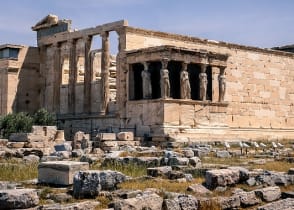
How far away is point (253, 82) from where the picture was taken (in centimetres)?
2858

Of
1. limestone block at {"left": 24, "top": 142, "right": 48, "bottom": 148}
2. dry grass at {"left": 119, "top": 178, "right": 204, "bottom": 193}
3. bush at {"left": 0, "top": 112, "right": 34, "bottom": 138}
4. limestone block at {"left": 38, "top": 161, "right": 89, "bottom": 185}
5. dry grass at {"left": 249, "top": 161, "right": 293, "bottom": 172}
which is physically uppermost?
bush at {"left": 0, "top": 112, "right": 34, "bottom": 138}

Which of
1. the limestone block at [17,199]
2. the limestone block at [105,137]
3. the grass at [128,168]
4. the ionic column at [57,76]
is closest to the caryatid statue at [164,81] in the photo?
the limestone block at [105,137]

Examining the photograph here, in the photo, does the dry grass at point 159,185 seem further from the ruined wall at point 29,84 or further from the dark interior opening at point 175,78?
the ruined wall at point 29,84

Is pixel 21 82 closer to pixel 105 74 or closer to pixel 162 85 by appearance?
pixel 105 74

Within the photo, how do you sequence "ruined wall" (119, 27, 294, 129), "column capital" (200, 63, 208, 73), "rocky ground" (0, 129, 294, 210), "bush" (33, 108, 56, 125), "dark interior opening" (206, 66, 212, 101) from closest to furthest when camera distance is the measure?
1. "rocky ground" (0, 129, 294, 210)
2. "column capital" (200, 63, 208, 73)
3. "bush" (33, 108, 56, 125)
4. "dark interior opening" (206, 66, 212, 101)
5. "ruined wall" (119, 27, 294, 129)

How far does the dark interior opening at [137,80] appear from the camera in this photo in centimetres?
2361

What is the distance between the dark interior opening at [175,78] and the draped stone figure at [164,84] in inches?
45.2

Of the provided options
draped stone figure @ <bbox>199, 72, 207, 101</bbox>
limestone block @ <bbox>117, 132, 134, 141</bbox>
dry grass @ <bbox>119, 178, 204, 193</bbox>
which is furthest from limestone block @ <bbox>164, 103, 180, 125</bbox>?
dry grass @ <bbox>119, 178, 204, 193</bbox>

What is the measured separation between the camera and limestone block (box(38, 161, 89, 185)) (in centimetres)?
930

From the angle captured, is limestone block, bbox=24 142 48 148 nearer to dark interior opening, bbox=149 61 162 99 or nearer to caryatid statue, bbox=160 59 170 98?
caryatid statue, bbox=160 59 170 98

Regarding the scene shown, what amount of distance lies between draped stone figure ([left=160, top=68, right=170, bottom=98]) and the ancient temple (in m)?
0.04

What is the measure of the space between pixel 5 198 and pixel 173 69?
16800mm

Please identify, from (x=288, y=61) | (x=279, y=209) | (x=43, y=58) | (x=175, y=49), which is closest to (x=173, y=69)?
(x=175, y=49)

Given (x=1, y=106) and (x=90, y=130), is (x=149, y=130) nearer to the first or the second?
(x=90, y=130)
